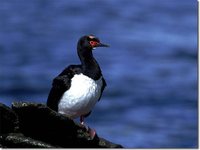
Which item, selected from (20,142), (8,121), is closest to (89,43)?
(8,121)

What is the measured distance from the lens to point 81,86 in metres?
13.8

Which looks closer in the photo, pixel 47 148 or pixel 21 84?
pixel 47 148

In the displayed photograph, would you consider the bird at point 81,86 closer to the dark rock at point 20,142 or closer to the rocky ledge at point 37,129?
the rocky ledge at point 37,129

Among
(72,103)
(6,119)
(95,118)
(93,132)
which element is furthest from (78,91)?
(95,118)

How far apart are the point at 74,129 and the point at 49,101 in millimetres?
2091

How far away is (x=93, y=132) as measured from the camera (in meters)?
12.6

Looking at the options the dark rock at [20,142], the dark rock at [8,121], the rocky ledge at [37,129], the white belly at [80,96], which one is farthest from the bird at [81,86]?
the dark rock at [20,142]

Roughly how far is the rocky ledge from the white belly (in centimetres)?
127

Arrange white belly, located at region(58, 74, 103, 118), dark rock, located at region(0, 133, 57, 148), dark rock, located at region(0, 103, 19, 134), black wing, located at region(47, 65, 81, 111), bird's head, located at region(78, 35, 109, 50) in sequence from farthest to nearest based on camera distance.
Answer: black wing, located at region(47, 65, 81, 111), bird's head, located at region(78, 35, 109, 50), white belly, located at region(58, 74, 103, 118), dark rock, located at region(0, 103, 19, 134), dark rock, located at region(0, 133, 57, 148)

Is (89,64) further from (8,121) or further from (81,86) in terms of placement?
(8,121)

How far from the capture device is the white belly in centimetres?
1362

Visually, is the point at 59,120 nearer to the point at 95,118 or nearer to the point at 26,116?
the point at 26,116

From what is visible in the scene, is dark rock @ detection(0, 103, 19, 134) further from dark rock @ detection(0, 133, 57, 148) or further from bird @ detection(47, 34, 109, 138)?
bird @ detection(47, 34, 109, 138)

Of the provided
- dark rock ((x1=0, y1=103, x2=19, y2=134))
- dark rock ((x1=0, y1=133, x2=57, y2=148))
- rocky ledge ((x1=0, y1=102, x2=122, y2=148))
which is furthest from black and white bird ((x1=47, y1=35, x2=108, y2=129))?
dark rock ((x1=0, y1=133, x2=57, y2=148))
